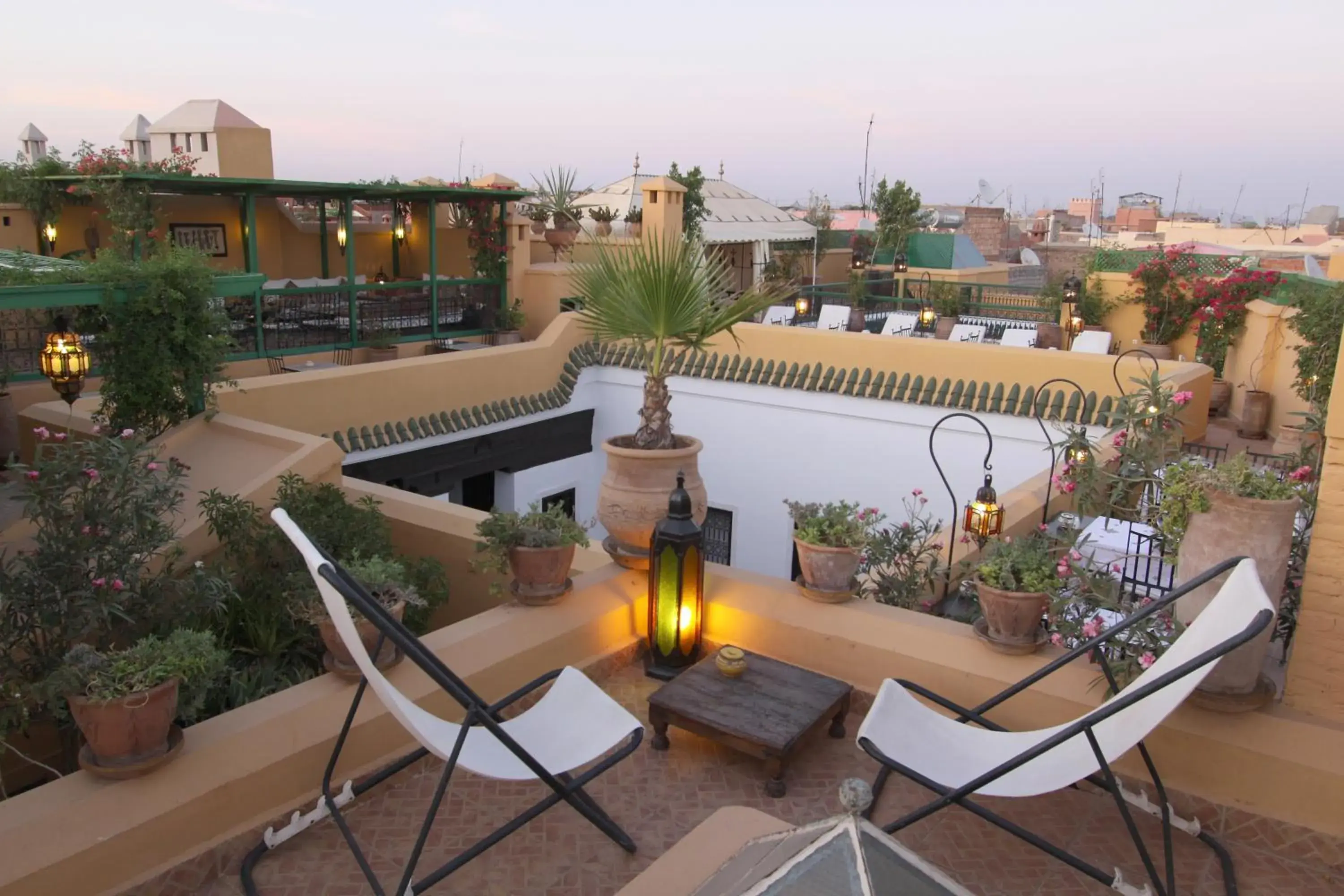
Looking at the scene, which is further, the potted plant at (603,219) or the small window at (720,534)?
the potted plant at (603,219)

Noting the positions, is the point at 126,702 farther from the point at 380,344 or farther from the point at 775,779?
the point at 380,344

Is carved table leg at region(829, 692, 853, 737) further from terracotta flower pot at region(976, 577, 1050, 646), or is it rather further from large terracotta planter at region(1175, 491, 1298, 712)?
large terracotta planter at region(1175, 491, 1298, 712)

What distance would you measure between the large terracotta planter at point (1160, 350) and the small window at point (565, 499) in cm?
942

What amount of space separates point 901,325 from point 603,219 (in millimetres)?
6001

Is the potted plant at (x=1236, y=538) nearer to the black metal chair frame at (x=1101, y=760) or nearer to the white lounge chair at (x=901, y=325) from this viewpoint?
the black metal chair frame at (x=1101, y=760)

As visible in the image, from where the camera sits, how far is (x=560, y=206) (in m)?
14.1

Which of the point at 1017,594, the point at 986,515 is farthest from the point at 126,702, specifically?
the point at 986,515

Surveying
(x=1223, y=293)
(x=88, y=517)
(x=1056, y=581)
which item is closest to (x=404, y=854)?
(x=88, y=517)

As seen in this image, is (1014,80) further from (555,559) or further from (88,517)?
(88,517)

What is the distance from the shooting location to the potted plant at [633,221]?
16500 millimetres

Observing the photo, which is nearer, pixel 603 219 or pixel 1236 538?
pixel 1236 538

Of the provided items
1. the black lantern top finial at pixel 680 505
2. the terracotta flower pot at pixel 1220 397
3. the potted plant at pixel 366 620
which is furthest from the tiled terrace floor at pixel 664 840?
the terracotta flower pot at pixel 1220 397

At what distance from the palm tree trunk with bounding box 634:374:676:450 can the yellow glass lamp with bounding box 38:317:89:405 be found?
4805 mm

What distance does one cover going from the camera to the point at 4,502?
23.9ft
